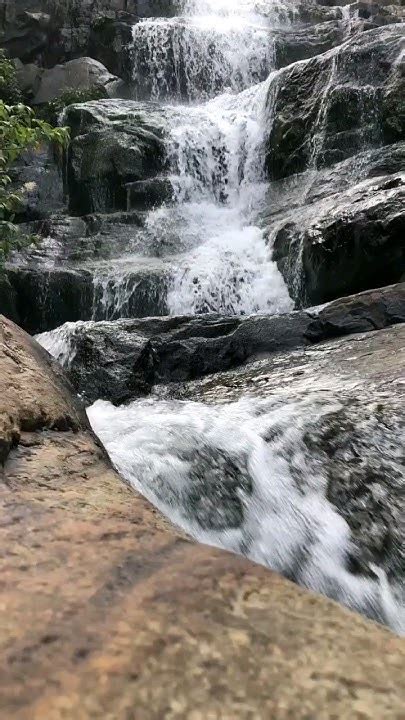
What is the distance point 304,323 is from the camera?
6203 mm

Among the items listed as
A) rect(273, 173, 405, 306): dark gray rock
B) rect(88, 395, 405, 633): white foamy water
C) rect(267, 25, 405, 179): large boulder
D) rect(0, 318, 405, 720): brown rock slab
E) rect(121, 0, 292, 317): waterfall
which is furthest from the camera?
rect(267, 25, 405, 179): large boulder

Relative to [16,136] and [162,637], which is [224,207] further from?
[162,637]

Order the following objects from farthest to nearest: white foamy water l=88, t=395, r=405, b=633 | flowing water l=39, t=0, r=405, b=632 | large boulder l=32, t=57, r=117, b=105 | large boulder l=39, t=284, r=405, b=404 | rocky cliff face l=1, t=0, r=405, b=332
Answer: large boulder l=32, t=57, r=117, b=105 → rocky cliff face l=1, t=0, r=405, b=332 → large boulder l=39, t=284, r=405, b=404 → flowing water l=39, t=0, r=405, b=632 → white foamy water l=88, t=395, r=405, b=633

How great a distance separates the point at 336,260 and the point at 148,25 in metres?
13.8

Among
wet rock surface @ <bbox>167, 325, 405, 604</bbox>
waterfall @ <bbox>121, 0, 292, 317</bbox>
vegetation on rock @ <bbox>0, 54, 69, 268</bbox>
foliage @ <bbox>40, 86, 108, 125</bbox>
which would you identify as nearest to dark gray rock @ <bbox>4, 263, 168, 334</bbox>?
waterfall @ <bbox>121, 0, 292, 317</bbox>

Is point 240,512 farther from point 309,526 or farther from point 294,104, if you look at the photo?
point 294,104

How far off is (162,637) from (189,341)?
206 inches

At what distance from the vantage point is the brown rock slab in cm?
88

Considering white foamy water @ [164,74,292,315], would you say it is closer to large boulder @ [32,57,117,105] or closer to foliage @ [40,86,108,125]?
foliage @ [40,86,108,125]

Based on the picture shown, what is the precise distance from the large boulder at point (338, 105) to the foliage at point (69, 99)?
6082 millimetres

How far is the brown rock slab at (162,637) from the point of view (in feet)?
2.89

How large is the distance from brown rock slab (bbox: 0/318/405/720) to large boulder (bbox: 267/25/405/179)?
10131mm

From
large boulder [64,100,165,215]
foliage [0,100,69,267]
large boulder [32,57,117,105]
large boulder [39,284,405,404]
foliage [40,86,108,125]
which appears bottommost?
large boulder [39,284,405,404]

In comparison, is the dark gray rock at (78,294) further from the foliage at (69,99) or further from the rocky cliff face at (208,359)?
the foliage at (69,99)
